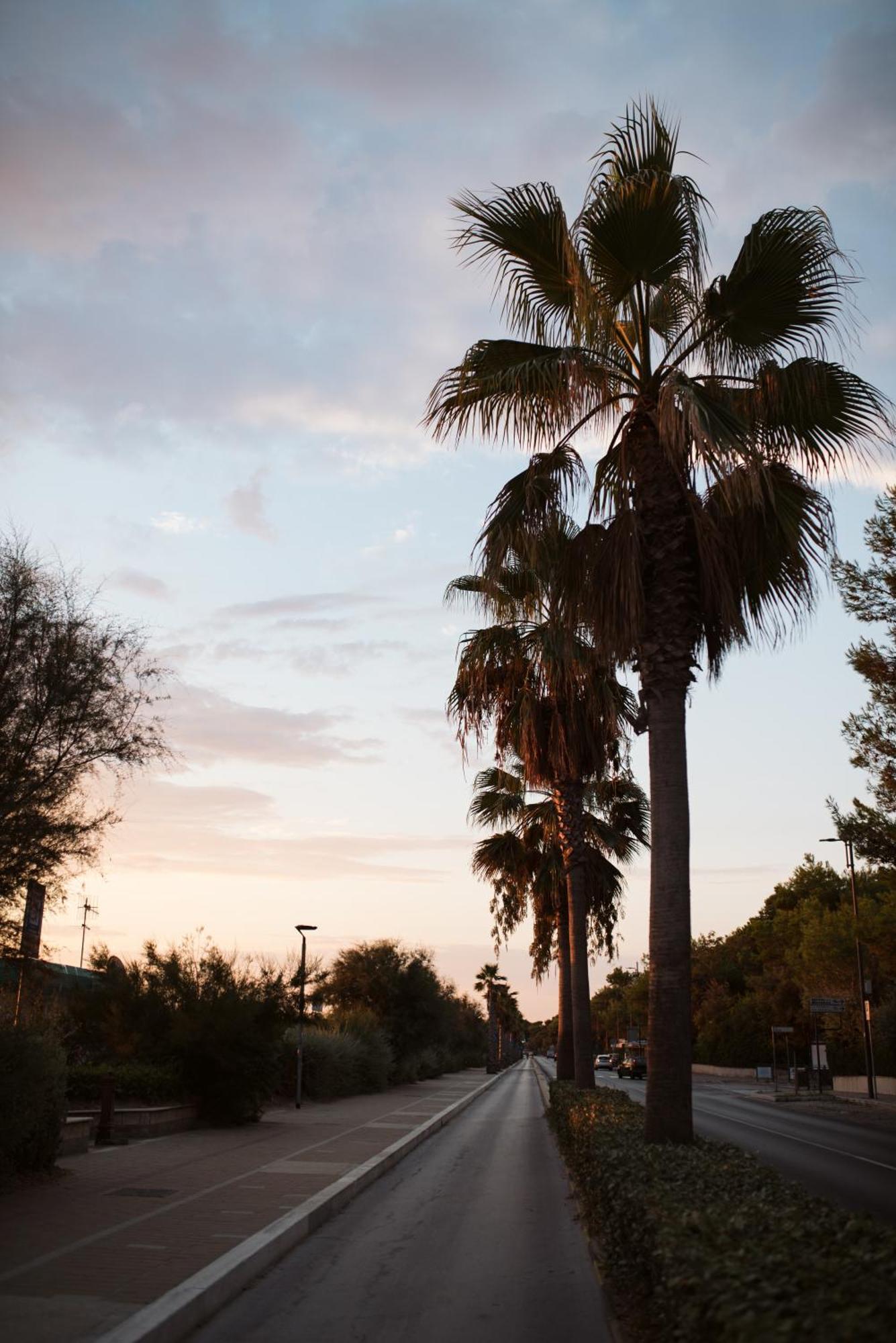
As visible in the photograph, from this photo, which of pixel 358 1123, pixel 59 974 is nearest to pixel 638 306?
pixel 59 974

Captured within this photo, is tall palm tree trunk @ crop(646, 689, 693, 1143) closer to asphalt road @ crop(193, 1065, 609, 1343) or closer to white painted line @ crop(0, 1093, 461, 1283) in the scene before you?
asphalt road @ crop(193, 1065, 609, 1343)

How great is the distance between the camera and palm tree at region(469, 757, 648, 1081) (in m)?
26.2

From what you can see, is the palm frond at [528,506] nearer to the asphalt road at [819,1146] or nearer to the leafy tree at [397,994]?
the asphalt road at [819,1146]

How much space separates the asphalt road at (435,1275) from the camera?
278 inches

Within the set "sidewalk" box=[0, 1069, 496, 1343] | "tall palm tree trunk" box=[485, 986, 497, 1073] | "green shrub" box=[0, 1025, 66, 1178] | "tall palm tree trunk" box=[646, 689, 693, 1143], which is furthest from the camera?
"tall palm tree trunk" box=[485, 986, 497, 1073]

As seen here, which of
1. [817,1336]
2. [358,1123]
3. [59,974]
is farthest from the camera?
[358,1123]

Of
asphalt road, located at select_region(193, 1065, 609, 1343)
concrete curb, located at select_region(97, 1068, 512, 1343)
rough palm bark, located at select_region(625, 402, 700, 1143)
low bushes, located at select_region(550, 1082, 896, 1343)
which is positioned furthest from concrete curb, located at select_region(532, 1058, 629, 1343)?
concrete curb, located at select_region(97, 1068, 512, 1343)

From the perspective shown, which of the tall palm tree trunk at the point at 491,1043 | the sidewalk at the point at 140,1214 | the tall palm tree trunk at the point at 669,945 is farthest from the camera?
the tall palm tree trunk at the point at 491,1043

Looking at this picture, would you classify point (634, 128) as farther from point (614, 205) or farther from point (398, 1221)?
point (398, 1221)

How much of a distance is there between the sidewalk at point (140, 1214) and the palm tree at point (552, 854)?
8258mm

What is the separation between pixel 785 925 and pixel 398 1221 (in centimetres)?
6720

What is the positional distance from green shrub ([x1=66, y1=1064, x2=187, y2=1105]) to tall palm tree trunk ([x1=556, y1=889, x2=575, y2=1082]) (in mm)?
10811

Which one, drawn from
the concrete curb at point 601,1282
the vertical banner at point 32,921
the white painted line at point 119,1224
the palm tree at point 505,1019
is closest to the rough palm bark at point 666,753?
the concrete curb at point 601,1282

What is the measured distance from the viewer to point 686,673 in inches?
403
